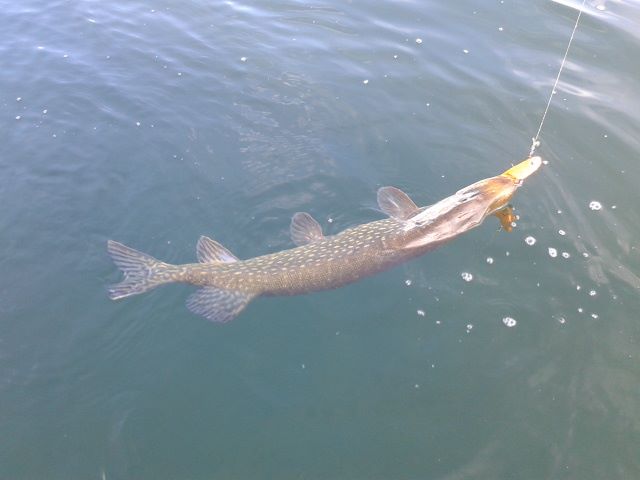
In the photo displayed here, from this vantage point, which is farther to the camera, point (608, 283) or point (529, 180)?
point (529, 180)

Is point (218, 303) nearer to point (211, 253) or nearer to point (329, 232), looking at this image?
point (211, 253)

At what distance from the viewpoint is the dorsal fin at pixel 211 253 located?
4.81 metres

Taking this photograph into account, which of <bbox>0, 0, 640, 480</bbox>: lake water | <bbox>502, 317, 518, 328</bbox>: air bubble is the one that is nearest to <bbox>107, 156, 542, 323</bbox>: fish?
<bbox>0, 0, 640, 480</bbox>: lake water

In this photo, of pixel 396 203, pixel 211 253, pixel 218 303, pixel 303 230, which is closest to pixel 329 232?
pixel 303 230

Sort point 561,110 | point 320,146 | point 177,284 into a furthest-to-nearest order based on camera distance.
A: 1. point 561,110
2. point 320,146
3. point 177,284

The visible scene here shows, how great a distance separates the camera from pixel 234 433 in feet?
13.9

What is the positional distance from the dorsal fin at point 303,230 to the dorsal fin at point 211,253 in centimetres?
67

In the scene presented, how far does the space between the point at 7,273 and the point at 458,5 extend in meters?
8.26

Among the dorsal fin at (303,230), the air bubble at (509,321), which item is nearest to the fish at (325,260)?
the dorsal fin at (303,230)

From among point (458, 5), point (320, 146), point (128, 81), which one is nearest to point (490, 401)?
point (320, 146)

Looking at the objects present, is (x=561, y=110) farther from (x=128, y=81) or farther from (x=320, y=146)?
(x=128, y=81)

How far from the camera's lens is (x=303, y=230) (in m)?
5.05

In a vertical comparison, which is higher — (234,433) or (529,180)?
(529,180)

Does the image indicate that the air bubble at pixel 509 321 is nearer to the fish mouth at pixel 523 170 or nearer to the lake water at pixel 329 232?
the lake water at pixel 329 232
